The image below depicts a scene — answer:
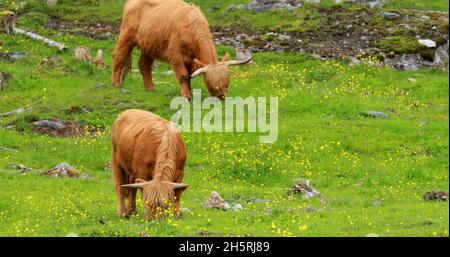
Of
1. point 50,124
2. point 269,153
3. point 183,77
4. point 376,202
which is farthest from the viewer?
point 183,77

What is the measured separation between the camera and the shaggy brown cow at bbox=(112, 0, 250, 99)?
29.2m

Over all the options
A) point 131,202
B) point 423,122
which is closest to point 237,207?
point 131,202

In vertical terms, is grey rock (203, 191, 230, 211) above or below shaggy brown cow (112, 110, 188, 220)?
below

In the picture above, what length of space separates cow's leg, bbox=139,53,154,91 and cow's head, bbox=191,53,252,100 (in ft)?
9.18

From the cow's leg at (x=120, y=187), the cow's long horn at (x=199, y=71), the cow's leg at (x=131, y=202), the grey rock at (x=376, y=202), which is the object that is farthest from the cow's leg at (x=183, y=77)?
the cow's leg at (x=131, y=202)

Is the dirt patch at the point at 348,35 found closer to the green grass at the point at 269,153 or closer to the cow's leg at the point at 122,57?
the green grass at the point at 269,153

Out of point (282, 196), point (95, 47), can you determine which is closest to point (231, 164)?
point (282, 196)

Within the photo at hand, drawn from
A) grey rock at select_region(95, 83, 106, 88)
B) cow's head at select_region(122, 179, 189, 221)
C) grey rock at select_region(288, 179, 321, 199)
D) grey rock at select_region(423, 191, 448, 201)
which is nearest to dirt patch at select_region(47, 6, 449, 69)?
grey rock at select_region(95, 83, 106, 88)

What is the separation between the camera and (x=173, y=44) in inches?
1185

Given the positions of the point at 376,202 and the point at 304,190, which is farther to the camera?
the point at 304,190

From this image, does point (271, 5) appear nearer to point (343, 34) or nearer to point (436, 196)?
point (343, 34)

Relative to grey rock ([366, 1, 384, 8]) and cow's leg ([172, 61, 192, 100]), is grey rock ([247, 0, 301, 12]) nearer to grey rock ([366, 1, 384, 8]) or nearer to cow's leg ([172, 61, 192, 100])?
grey rock ([366, 1, 384, 8])

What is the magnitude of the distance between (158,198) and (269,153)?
797 centimetres

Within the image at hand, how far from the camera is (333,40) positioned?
36.9m
